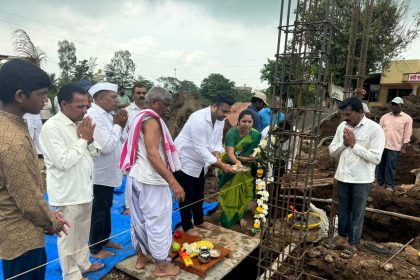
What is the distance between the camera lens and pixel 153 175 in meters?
2.76

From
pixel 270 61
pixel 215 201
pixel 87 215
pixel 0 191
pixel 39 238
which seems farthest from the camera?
pixel 270 61

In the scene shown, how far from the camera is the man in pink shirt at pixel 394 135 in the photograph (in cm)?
632

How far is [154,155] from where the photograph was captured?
2615 mm

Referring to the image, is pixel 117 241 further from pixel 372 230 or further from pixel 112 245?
pixel 372 230

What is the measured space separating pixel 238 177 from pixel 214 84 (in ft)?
148

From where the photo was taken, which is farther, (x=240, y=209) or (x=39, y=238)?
(x=240, y=209)

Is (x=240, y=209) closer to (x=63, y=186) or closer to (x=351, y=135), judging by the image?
(x=351, y=135)

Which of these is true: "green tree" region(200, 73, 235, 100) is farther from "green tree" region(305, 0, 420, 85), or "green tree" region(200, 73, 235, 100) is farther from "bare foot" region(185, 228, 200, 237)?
"bare foot" region(185, 228, 200, 237)

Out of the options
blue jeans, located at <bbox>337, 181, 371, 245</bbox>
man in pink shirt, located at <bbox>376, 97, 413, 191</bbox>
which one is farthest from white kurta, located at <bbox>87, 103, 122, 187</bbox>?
man in pink shirt, located at <bbox>376, 97, 413, 191</bbox>

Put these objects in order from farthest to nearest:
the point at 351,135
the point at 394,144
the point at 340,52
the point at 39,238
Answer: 1. the point at 340,52
2. the point at 394,144
3. the point at 351,135
4. the point at 39,238

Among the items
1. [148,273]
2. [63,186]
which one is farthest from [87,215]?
[148,273]

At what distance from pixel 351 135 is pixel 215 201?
10.1ft

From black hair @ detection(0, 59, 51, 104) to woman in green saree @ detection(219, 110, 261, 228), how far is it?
2.88 metres

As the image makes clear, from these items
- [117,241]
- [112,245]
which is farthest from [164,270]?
[117,241]
